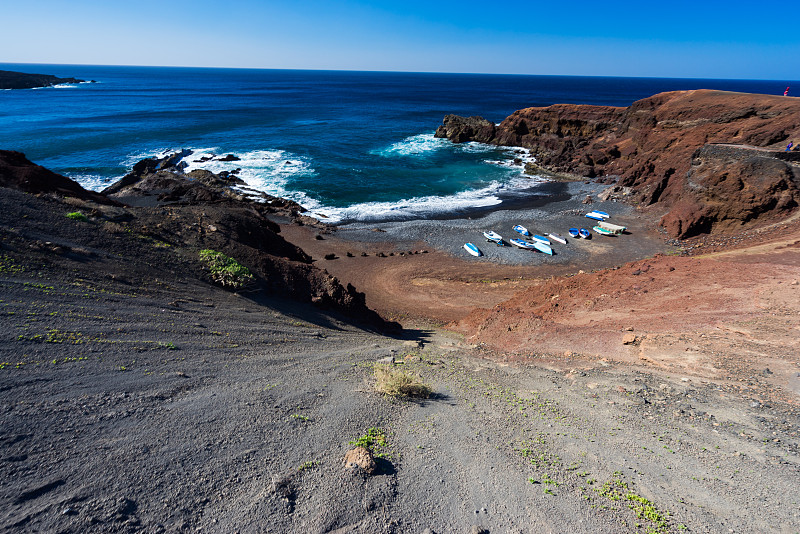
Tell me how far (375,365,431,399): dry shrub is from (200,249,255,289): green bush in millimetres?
6156

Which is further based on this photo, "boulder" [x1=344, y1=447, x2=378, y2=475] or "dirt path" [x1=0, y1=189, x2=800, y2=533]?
"boulder" [x1=344, y1=447, x2=378, y2=475]

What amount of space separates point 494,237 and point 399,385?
24637 millimetres

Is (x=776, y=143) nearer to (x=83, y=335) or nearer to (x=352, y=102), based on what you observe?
(x=83, y=335)

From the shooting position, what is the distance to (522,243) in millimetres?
30141

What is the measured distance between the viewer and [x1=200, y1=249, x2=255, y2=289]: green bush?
474 inches

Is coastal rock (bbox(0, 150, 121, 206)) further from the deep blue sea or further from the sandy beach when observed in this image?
the deep blue sea

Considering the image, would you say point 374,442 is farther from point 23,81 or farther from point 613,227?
point 23,81

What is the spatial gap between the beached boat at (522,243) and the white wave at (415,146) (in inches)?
1419

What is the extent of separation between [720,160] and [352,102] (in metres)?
118

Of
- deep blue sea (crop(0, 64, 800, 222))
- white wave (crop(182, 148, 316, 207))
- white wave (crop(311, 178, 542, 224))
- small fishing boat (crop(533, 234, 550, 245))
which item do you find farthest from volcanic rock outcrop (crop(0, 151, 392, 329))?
white wave (crop(182, 148, 316, 207))

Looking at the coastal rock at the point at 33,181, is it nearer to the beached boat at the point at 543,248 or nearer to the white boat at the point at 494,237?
the white boat at the point at 494,237

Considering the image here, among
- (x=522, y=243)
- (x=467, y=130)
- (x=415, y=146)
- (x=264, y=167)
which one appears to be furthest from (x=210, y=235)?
(x=467, y=130)

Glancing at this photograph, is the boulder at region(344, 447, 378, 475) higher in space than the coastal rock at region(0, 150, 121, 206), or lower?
lower

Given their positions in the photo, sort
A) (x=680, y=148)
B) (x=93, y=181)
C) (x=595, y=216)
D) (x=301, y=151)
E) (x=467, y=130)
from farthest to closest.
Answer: (x=467, y=130)
(x=301, y=151)
(x=93, y=181)
(x=680, y=148)
(x=595, y=216)
